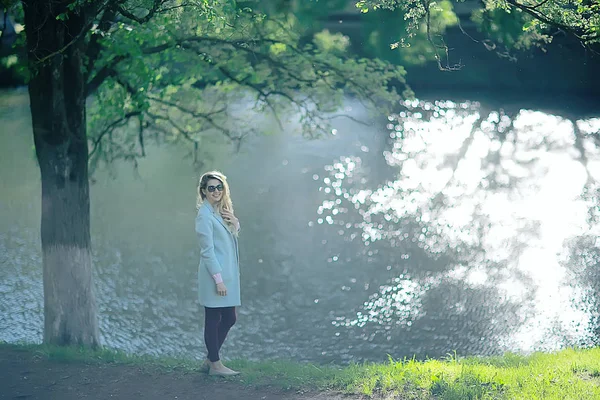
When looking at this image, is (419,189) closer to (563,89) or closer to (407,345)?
(407,345)

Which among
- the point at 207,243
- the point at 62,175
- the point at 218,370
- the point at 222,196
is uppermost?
the point at 62,175

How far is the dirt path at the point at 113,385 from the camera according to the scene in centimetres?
718

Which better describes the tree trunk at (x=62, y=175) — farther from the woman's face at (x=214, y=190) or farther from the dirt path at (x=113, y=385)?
the woman's face at (x=214, y=190)

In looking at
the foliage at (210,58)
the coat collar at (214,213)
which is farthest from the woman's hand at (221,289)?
the foliage at (210,58)

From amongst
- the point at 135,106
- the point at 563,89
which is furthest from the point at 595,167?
the point at 135,106

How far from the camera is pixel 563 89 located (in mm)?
37750

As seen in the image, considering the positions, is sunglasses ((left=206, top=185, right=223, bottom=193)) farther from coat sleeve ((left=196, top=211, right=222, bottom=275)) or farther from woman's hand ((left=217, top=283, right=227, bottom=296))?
woman's hand ((left=217, top=283, right=227, bottom=296))

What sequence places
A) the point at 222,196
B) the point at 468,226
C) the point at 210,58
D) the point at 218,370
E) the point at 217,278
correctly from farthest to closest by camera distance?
the point at 468,226
the point at 210,58
the point at 218,370
the point at 222,196
the point at 217,278

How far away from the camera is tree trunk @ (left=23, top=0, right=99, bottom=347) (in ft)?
31.9

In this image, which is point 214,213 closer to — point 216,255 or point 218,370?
point 216,255

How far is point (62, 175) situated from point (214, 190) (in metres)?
3.41

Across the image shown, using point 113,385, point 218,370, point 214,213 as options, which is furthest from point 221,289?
point 113,385

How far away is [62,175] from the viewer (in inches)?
389

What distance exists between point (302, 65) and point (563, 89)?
2806 cm
